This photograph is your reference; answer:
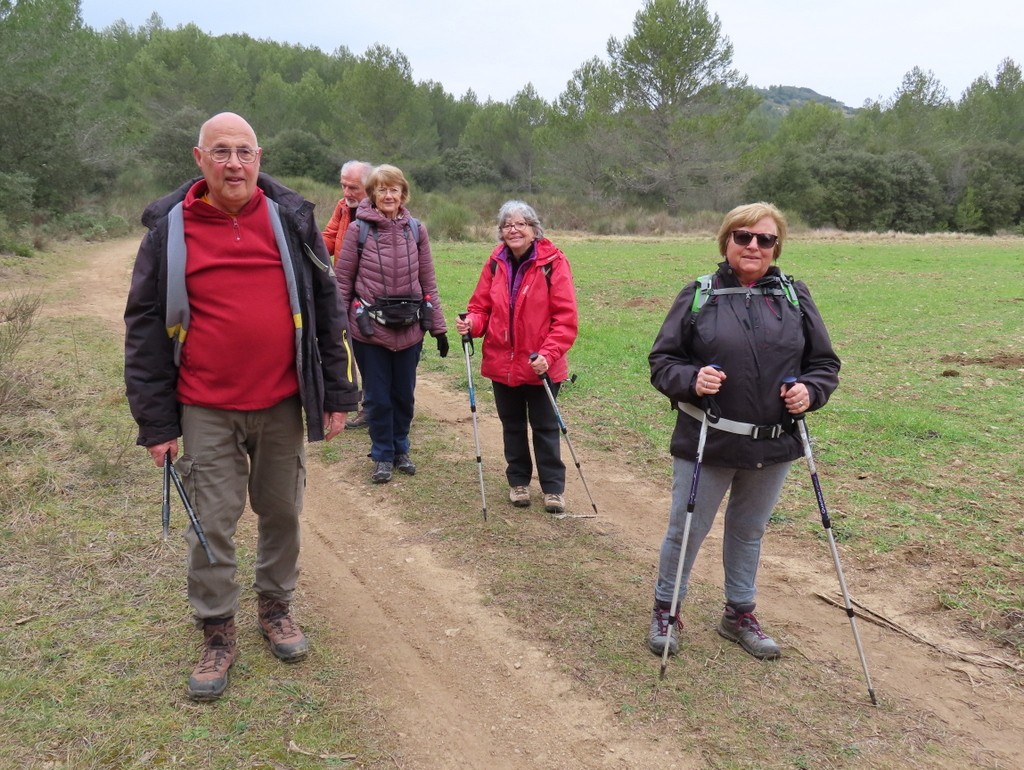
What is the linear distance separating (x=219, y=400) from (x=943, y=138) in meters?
71.5

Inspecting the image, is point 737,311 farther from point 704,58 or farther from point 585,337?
point 704,58

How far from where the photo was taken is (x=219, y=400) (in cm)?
329

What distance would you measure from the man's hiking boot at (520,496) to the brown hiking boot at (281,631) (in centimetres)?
208

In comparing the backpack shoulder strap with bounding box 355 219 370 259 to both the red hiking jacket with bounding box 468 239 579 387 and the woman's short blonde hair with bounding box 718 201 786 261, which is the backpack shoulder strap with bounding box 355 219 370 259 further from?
the woman's short blonde hair with bounding box 718 201 786 261

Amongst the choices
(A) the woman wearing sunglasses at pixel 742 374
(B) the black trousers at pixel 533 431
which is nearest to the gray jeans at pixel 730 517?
(A) the woman wearing sunglasses at pixel 742 374

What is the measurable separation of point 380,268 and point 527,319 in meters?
1.36

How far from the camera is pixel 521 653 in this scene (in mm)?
3795

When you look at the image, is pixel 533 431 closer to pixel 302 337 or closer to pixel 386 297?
pixel 386 297

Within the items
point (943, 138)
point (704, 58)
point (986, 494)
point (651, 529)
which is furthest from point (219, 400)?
point (943, 138)

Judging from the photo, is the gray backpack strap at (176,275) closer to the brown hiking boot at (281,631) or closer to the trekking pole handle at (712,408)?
the brown hiking boot at (281,631)

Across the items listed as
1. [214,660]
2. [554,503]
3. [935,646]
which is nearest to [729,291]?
[935,646]

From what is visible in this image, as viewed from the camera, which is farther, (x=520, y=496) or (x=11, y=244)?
(x=11, y=244)

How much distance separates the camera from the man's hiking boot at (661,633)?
147 inches

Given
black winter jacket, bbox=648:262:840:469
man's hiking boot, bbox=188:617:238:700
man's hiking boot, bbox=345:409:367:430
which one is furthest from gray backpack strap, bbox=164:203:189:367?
man's hiking boot, bbox=345:409:367:430
